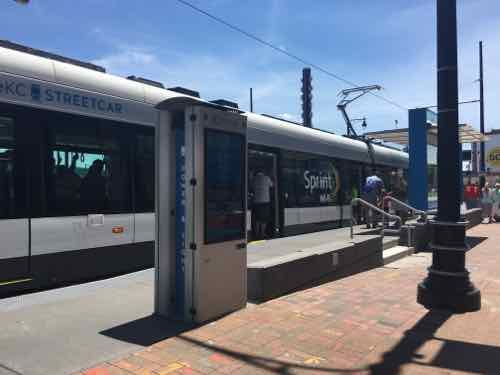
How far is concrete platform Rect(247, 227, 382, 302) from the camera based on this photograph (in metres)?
5.56

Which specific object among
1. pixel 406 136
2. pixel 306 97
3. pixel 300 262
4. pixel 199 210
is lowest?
pixel 300 262

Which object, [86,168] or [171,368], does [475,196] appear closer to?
[86,168]

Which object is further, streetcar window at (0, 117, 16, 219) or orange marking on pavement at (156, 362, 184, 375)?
streetcar window at (0, 117, 16, 219)

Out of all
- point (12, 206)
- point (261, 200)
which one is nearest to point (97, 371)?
point (12, 206)

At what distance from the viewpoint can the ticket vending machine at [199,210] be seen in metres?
4.63

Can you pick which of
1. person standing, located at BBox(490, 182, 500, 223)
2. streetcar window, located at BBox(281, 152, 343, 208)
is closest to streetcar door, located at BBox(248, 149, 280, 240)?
streetcar window, located at BBox(281, 152, 343, 208)

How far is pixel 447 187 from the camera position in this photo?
5734mm

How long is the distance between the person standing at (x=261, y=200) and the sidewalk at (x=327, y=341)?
416cm

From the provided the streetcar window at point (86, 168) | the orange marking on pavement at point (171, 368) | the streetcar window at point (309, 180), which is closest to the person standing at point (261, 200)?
the streetcar window at point (309, 180)

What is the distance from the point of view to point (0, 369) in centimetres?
347

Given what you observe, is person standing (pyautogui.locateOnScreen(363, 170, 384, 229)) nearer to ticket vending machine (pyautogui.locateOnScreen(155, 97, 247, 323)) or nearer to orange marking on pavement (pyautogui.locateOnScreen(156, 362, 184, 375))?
ticket vending machine (pyautogui.locateOnScreen(155, 97, 247, 323))

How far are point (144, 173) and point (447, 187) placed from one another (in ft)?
14.1

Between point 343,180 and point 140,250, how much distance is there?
815 cm

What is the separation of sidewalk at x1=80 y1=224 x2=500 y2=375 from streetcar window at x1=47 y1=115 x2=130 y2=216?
7.43ft
